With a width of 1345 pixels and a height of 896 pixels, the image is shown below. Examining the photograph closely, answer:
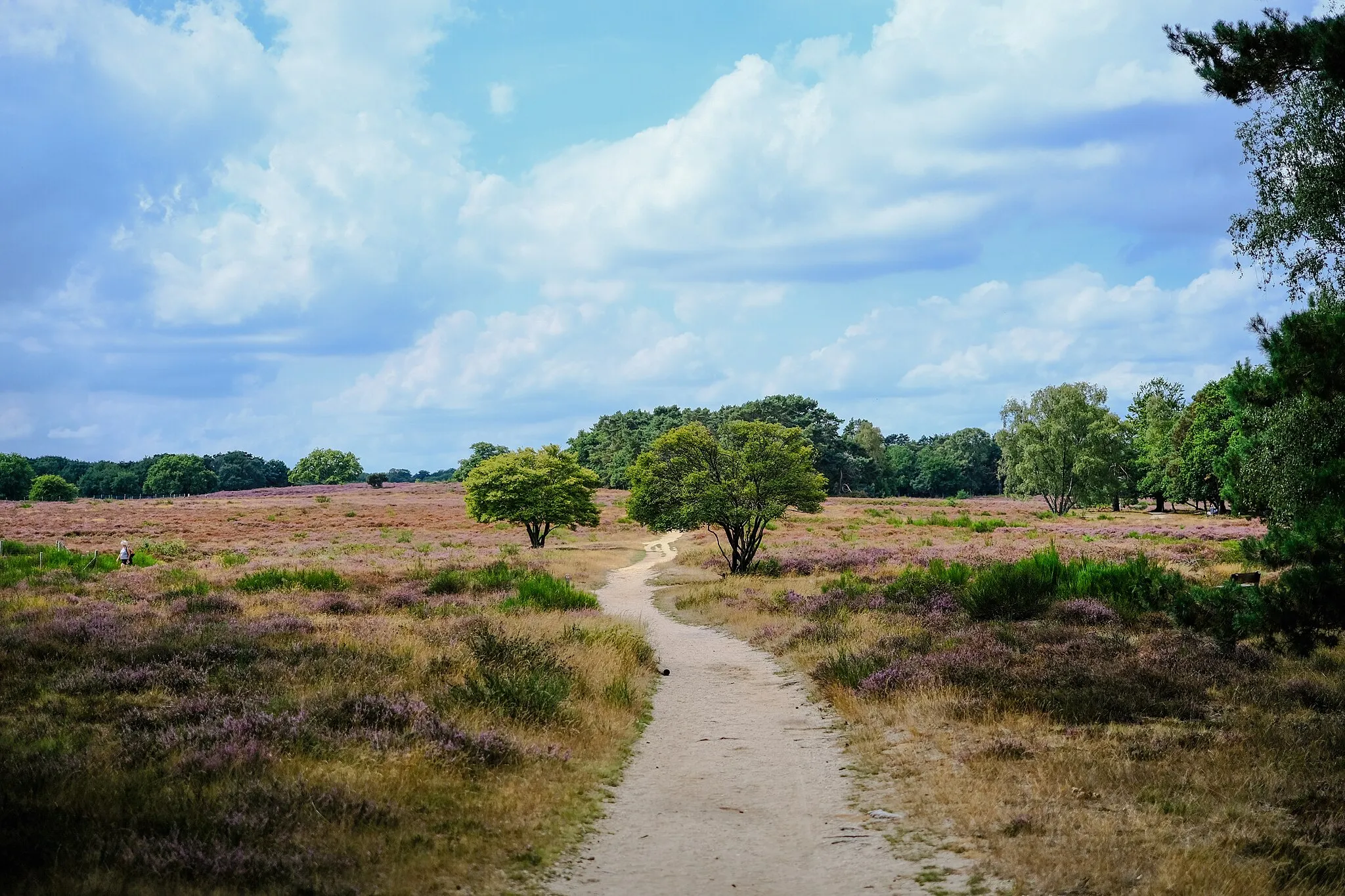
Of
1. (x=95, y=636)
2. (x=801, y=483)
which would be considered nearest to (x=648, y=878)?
(x=95, y=636)

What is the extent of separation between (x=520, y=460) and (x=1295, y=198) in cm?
4435

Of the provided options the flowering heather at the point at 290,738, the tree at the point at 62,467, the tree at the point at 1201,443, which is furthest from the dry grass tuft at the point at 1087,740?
the tree at the point at 62,467

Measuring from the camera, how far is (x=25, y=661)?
567 inches

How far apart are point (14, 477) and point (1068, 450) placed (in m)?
143

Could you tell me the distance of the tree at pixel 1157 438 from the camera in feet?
231

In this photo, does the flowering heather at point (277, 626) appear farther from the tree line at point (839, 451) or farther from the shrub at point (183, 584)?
the tree line at point (839, 451)

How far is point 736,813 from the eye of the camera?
29.6 feet

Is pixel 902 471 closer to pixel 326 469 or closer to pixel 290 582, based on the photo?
pixel 326 469

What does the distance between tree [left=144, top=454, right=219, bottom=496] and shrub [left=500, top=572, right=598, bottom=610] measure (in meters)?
141

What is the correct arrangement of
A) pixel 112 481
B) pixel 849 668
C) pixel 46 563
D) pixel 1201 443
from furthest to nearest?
pixel 112 481, pixel 1201 443, pixel 46 563, pixel 849 668

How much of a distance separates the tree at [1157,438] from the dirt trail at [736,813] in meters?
65.0

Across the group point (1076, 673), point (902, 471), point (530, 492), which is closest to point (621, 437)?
point (902, 471)

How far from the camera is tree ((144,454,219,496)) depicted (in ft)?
478

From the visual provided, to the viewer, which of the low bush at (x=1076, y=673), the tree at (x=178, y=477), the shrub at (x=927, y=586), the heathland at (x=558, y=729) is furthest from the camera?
the tree at (x=178, y=477)
